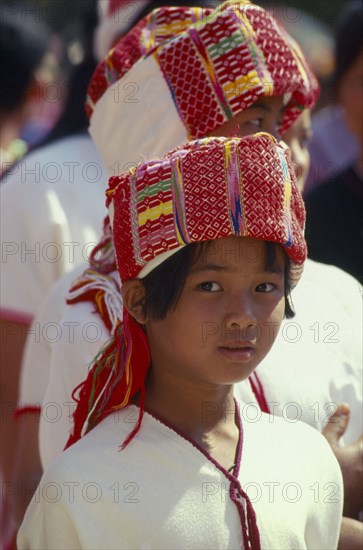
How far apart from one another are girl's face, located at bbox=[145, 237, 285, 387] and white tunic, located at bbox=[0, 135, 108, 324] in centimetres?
149

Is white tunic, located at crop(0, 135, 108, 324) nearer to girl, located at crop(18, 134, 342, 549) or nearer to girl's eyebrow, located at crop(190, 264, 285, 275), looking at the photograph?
girl, located at crop(18, 134, 342, 549)

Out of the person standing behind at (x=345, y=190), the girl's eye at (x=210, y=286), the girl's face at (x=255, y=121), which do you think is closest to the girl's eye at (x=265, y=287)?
the girl's eye at (x=210, y=286)

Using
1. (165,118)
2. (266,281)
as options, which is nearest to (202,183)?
(266,281)

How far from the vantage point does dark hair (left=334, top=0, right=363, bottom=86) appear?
185 inches

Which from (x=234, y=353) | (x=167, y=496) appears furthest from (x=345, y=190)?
(x=167, y=496)

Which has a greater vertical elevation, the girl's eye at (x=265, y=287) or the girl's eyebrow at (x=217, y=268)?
the girl's eyebrow at (x=217, y=268)

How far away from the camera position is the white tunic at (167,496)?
8.21 feet

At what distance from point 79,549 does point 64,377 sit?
2.17 feet

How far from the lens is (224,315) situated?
8.37 feet

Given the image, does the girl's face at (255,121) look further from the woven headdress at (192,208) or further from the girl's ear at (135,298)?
the girl's ear at (135,298)

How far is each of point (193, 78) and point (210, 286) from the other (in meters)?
0.83

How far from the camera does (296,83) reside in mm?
3256

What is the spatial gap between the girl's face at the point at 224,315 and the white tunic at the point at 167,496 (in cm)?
18

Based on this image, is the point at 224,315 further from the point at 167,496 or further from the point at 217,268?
the point at 167,496
